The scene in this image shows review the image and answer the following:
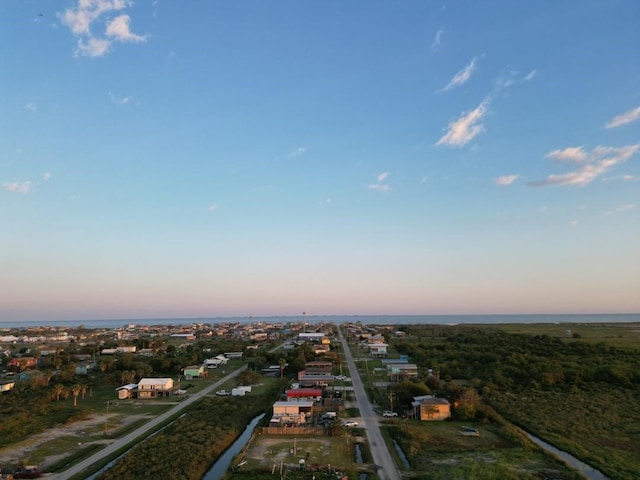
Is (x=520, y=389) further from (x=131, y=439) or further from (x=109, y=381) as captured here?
(x=109, y=381)

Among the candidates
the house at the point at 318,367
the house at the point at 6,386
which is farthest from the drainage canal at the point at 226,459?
the house at the point at 6,386

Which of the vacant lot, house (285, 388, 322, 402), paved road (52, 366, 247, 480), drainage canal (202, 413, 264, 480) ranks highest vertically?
house (285, 388, 322, 402)

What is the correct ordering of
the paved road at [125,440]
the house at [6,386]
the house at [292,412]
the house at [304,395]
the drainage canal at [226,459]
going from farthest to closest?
the house at [6,386], the house at [304,395], the house at [292,412], the drainage canal at [226,459], the paved road at [125,440]

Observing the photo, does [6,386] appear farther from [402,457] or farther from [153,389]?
[402,457]

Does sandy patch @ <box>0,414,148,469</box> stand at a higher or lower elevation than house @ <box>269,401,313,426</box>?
lower

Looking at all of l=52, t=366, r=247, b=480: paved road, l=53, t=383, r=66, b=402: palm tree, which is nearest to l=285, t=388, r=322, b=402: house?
l=52, t=366, r=247, b=480: paved road

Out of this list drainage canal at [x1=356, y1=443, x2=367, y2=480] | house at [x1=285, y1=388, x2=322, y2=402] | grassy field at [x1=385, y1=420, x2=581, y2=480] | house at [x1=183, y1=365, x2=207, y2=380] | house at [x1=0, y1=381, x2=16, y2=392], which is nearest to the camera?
grassy field at [x1=385, y1=420, x2=581, y2=480]

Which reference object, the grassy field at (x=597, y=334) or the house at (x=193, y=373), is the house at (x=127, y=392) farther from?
the grassy field at (x=597, y=334)

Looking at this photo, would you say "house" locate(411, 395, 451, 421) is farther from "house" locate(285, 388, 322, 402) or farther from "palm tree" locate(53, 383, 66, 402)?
"palm tree" locate(53, 383, 66, 402)

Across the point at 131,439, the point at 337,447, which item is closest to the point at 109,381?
the point at 131,439
